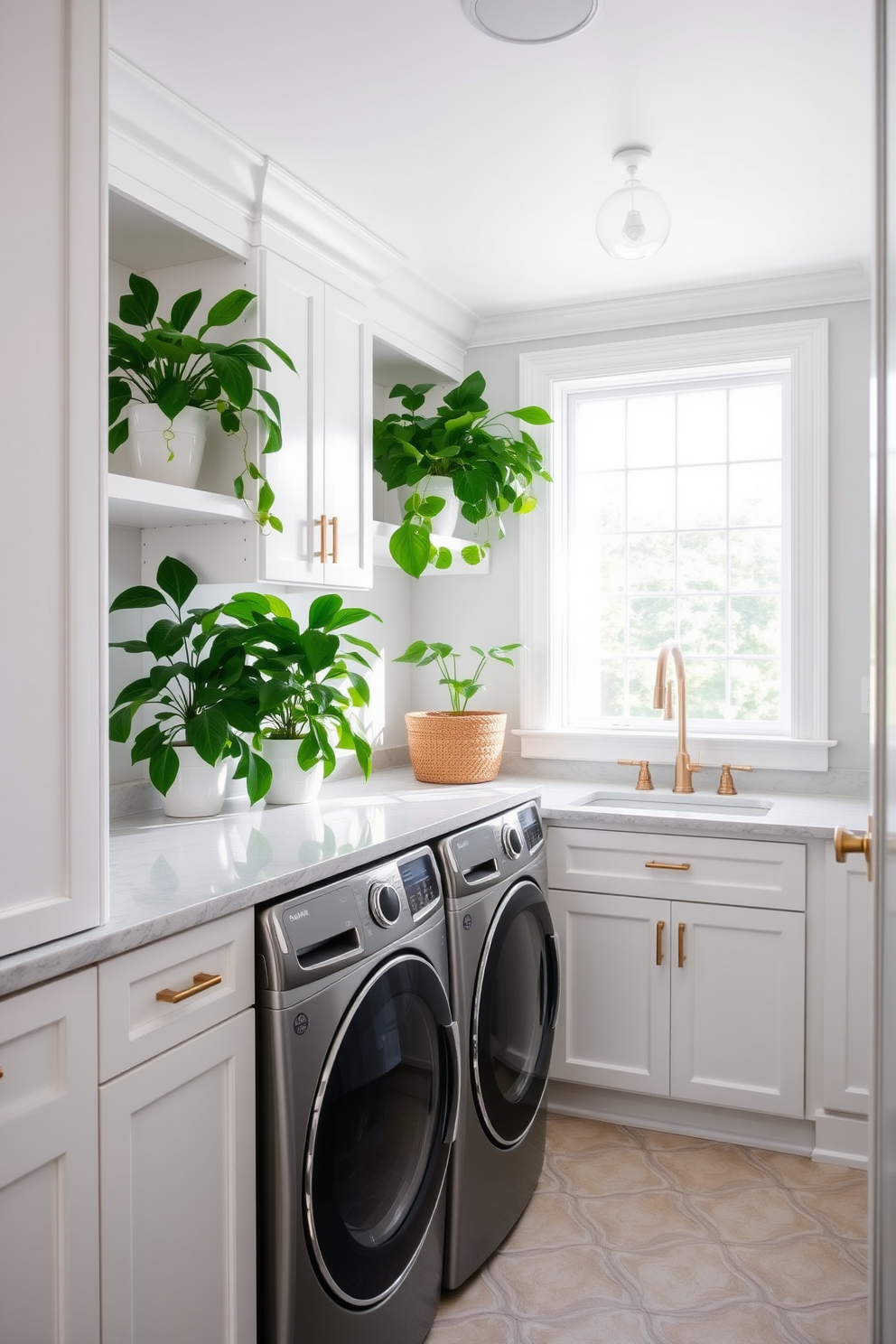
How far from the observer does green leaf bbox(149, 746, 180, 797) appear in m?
1.97

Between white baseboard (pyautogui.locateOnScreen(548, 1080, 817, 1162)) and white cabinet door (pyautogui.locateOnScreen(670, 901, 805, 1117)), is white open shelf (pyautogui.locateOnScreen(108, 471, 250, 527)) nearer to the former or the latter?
white cabinet door (pyautogui.locateOnScreen(670, 901, 805, 1117))

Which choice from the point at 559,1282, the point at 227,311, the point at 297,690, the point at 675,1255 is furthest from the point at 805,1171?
the point at 227,311

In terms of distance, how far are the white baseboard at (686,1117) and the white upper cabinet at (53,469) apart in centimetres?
192

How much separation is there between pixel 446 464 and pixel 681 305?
2.96 feet

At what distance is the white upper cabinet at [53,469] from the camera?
1.19 metres

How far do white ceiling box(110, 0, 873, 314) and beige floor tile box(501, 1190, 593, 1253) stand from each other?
2.36m

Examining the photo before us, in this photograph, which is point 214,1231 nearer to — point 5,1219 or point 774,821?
point 5,1219

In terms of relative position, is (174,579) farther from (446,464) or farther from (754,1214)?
(754,1214)

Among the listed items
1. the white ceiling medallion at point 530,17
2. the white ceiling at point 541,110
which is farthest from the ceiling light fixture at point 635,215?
the white ceiling medallion at point 530,17

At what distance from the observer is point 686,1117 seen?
2668mm

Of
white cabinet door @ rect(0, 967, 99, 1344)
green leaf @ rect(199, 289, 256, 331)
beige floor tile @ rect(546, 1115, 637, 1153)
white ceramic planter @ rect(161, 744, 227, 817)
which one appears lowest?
beige floor tile @ rect(546, 1115, 637, 1153)

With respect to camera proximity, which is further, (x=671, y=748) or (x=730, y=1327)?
(x=671, y=748)

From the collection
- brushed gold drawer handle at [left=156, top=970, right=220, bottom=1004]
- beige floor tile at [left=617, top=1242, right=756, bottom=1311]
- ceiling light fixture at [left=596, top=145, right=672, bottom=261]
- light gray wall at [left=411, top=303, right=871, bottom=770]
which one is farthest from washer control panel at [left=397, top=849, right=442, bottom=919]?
light gray wall at [left=411, top=303, right=871, bottom=770]

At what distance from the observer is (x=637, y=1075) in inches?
104
